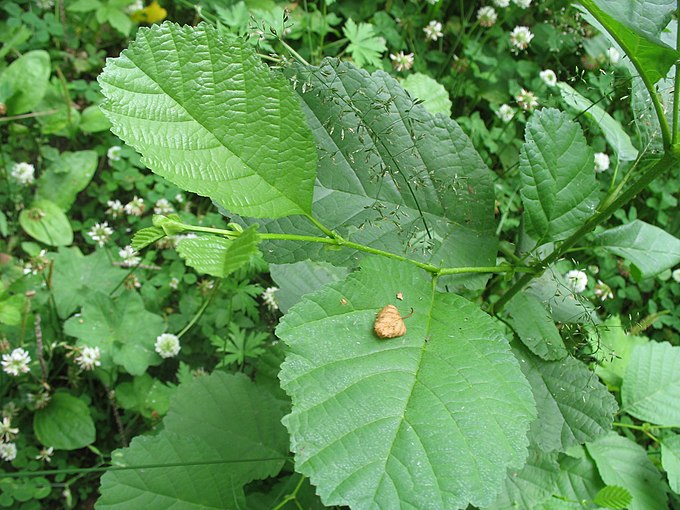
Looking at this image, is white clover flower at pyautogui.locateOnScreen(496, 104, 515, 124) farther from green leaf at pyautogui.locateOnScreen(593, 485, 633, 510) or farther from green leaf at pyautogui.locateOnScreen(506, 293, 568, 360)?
green leaf at pyautogui.locateOnScreen(593, 485, 633, 510)

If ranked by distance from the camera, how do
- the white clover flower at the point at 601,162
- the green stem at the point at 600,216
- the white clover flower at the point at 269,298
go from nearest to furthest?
the green stem at the point at 600,216
the white clover flower at the point at 269,298
the white clover flower at the point at 601,162

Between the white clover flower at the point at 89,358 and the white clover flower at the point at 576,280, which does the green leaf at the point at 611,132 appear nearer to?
the white clover flower at the point at 576,280

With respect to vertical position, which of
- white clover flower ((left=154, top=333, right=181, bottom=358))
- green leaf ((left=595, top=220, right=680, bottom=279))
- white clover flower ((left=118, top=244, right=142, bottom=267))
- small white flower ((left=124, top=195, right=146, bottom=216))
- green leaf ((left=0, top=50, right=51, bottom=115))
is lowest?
white clover flower ((left=154, top=333, right=181, bottom=358))

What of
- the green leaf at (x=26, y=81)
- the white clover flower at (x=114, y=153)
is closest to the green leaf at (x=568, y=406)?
the white clover flower at (x=114, y=153)

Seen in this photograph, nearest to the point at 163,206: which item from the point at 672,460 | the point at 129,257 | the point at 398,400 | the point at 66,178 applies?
the point at 129,257

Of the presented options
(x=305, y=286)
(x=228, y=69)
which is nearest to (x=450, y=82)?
(x=305, y=286)

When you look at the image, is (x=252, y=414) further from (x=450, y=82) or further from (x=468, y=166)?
(x=450, y=82)

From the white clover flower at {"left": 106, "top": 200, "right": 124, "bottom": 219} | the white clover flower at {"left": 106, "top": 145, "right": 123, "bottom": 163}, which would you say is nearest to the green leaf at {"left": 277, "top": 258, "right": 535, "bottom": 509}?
the white clover flower at {"left": 106, "top": 200, "right": 124, "bottom": 219}
